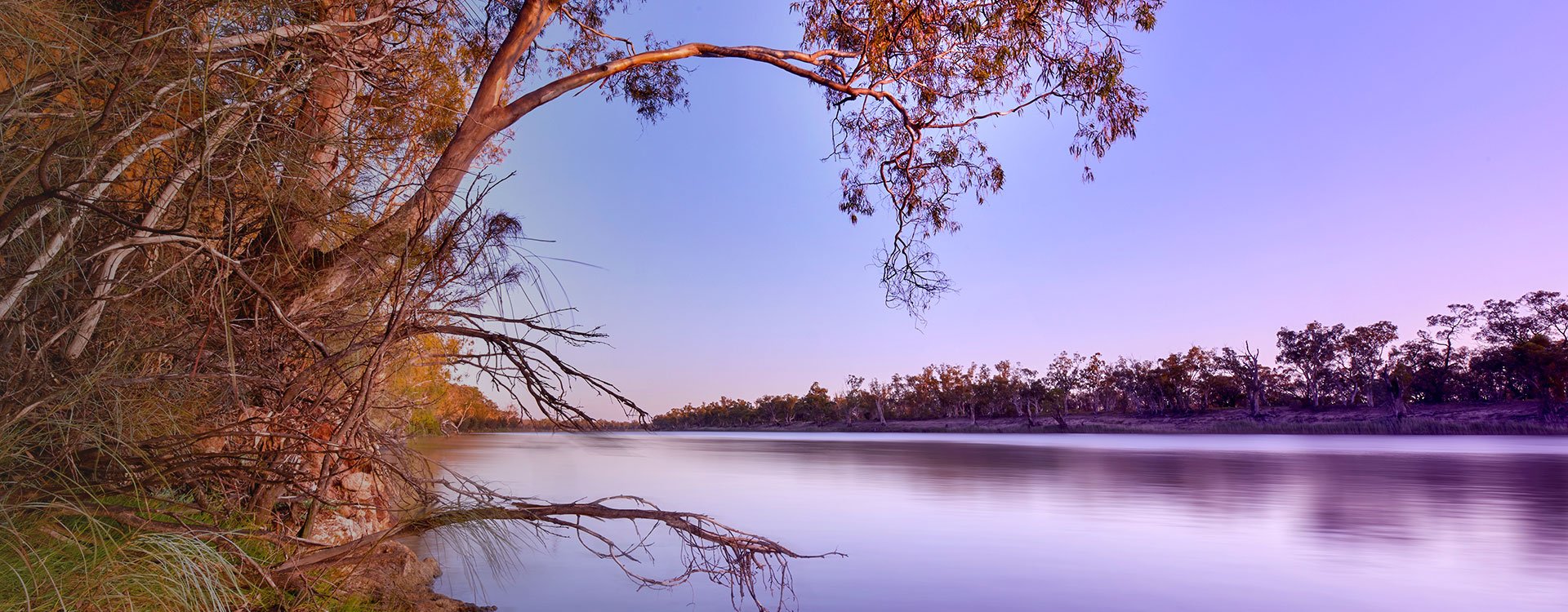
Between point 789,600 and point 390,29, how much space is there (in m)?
3.71

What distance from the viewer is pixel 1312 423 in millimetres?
Result: 46250

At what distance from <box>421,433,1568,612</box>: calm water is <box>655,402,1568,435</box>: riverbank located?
99.1ft

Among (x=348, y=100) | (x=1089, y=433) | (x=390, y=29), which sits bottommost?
(x=1089, y=433)

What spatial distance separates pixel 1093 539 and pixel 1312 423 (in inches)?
1823

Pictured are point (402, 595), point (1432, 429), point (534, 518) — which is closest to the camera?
point (534, 518)

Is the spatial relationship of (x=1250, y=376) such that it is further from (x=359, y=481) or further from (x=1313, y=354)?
(x=359, y=481)

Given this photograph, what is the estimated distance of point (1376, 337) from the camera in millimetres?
47750

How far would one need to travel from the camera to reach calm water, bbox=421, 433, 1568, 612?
540cm

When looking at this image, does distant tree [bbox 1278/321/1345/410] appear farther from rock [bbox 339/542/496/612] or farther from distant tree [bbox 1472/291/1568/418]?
rock [bbox 339/542/496/612]

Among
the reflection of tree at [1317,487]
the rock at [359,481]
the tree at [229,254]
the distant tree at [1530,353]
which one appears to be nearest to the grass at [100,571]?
the tree at [229,254]

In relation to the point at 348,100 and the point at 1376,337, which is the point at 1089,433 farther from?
the point at 348,100

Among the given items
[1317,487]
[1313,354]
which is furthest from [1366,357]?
[1317,487]

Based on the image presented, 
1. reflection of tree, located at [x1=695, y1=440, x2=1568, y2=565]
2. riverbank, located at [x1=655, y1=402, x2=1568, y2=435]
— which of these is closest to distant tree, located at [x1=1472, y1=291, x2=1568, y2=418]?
riverbank, located at [x1=655, y1=402, x2=1568, y2=435]

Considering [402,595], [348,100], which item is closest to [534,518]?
[402,595]
